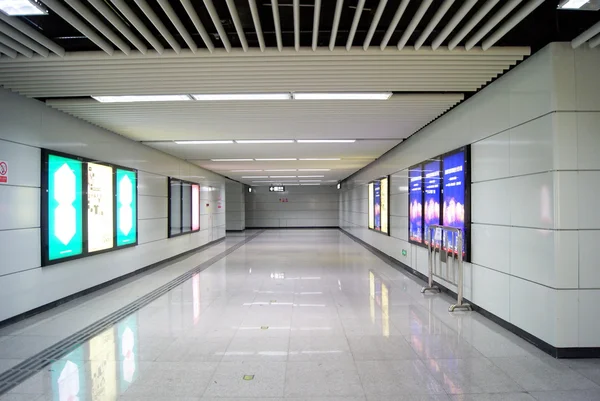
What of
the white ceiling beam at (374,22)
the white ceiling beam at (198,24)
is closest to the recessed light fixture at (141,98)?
the white ceiling beam at (198,24)

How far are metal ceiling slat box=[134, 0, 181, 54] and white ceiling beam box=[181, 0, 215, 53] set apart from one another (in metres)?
0.28

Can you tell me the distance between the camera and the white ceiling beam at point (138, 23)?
301 cm

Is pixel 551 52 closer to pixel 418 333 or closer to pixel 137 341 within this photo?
pixel 418 333

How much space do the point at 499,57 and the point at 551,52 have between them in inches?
18.3

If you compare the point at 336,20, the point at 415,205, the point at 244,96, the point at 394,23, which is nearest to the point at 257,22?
the point at 336,20

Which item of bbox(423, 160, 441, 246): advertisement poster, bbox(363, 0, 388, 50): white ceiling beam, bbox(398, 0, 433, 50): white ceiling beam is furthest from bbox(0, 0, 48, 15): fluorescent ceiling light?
bbox(423, 160, 441, 246): advertisement poster

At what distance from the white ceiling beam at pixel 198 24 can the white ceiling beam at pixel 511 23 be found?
105 inches

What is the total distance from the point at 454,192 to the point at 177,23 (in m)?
4.66

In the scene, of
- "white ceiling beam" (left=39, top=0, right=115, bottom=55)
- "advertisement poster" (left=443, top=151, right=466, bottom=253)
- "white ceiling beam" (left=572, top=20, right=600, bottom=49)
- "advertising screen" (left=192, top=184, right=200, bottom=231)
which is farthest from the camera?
"advertising screen" (left=192, top=184, right=200, bottom=231)

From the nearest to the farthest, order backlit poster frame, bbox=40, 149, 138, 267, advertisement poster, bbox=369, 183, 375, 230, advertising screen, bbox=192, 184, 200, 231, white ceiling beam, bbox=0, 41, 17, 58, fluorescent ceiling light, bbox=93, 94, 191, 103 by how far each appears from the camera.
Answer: white ceiling beam, bbox=0, 41, 17, 58, fluorescent ceiling light, bbox=93, 94, 191, 103, backlit poster frame, bbox=40, 149, 138, 267, advertising screen, bbox=192, 184, 200, 231, advertisement poster, bbox=369, 183, 375, 230

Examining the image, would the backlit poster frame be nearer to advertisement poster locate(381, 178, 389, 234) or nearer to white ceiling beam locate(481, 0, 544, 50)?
white ceiling beam locate(481, 0, 544, 50)

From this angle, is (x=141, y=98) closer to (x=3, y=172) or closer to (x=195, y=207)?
(x=3, y=172)

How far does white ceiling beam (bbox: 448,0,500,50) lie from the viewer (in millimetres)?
2994

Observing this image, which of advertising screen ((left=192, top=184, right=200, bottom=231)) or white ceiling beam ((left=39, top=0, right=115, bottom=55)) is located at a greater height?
white ceiling beam ((left=39, top=0, right=115, bottom=55))
